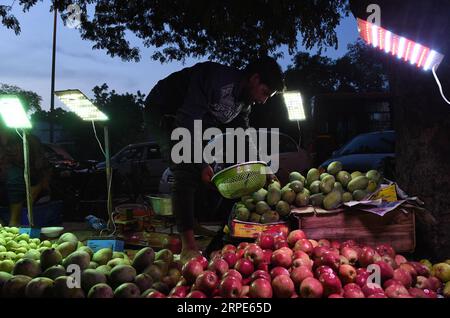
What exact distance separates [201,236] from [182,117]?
2672 mm

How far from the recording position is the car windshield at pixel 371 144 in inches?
346

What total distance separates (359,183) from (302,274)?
66.6 inches

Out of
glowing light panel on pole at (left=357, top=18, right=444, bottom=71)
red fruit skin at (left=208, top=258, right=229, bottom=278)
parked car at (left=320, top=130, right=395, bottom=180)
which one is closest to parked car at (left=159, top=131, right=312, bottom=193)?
parked car at (left=320, top=130, right=395, bottom=180)

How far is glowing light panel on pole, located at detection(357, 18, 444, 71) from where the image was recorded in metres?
2.72

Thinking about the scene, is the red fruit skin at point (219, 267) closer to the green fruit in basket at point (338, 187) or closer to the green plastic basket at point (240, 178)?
the green plastic basket at point (240, 178)

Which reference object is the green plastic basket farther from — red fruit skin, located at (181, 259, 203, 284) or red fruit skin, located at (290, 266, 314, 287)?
red fruit skin, located at (290, 266, 314, 287)

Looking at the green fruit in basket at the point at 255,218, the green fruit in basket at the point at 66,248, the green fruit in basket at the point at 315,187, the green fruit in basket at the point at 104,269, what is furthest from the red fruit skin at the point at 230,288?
the green fruit in basket at the point at 315,187

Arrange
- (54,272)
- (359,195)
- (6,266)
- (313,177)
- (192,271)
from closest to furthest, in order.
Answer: (192,271), (54,272), (6,266), (359,195), (313,177)

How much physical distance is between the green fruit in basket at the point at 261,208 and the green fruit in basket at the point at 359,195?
0.84m

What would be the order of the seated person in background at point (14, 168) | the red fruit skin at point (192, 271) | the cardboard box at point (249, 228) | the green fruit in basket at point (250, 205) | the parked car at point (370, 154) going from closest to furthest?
1. the red fruit skin at point (192, 271)
2. the cardboard box at point (249, 228)
3. the green fruit in basket at point (250, 205)
4. the seated person in background at point (14, 168)
5. the parked car at point (370, 154)

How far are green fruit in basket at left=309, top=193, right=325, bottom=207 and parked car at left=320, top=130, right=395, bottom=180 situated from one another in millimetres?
4558

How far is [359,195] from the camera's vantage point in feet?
12.1

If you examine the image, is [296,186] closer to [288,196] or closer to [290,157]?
[288,196]

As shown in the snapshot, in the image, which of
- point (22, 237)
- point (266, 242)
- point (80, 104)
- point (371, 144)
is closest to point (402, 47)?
point (266, 242)
